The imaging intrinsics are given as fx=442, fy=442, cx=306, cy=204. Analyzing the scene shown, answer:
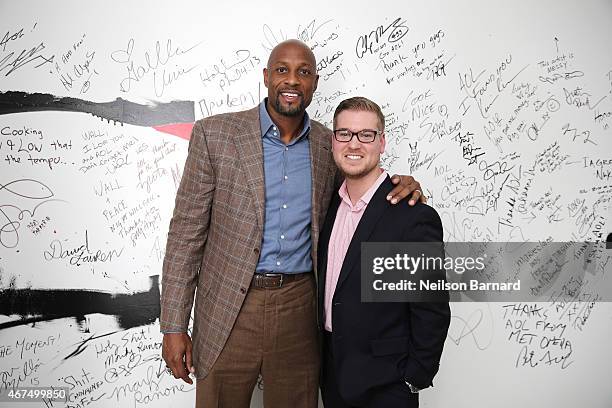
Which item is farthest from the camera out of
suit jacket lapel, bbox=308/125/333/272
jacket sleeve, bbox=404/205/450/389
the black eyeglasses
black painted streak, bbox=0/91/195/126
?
black painted streak, bbox=0/91/195/126

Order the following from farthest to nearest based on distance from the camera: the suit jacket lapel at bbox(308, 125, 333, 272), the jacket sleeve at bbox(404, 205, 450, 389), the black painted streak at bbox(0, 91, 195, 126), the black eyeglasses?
the black painted streak at bbox(0, 91, 195, 126) < the suit jacket lapel at bbox(308, 125, 333, 272) < the black eyeglasses < the jacket sleeve at bbox(404, 205, 450, 389)

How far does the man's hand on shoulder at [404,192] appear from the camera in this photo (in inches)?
55.9

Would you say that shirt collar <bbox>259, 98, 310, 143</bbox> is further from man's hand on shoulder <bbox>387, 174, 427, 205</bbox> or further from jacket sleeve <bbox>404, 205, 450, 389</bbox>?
jacket sleeve <bbox>404, 205, 450, 389</bbox>

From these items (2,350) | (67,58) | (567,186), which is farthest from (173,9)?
(567,186)

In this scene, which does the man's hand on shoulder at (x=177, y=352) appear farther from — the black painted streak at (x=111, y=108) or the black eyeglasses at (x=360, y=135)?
the black painted streak at (x=111, y=108)

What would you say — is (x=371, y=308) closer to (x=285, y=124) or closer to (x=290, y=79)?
(x=285, y=124)

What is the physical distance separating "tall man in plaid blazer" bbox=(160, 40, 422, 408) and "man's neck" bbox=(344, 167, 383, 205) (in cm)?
11

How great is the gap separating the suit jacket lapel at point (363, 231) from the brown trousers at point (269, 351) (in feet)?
0.80

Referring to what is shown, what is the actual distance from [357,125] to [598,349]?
2.13 metres

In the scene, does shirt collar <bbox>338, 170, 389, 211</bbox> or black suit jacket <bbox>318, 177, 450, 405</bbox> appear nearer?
black suit jacket <bbox>318, 177, 450, 405</bbox>

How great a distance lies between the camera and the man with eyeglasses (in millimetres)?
1384

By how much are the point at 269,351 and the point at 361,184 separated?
68cm
